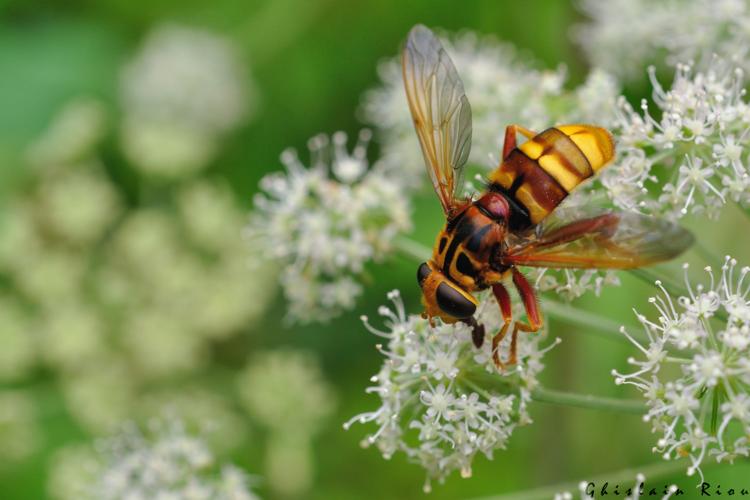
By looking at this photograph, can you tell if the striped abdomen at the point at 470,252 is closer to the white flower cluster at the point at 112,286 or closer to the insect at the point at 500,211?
the insect at the point at 500,211

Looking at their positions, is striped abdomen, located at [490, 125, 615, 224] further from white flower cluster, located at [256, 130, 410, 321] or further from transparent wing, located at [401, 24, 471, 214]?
white flower cluster, located at [256, 130, 410, 321]

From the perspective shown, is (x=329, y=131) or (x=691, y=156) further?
(x=329, y=131)

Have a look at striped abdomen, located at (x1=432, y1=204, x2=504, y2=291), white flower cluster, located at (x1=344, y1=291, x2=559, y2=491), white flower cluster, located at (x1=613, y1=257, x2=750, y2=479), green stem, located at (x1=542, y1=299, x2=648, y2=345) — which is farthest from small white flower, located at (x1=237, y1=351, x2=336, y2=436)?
white flower cluster, located at (x1=613, y1=257, x2=750, y2=479)

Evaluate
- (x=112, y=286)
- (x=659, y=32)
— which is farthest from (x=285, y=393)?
(x=659, y=32)

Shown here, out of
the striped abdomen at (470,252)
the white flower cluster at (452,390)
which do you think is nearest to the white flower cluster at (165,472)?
the white flower cluster at (452,390)

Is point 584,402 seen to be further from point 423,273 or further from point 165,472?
point 165,472
